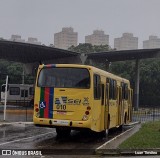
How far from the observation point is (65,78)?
17172 mm

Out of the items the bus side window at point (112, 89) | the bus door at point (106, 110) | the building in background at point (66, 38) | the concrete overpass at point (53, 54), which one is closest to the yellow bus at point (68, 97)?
the bus door at point (106, 110)

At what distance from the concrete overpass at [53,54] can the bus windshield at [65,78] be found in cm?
2593

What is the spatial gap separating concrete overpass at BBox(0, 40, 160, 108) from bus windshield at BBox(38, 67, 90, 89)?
25.9 m

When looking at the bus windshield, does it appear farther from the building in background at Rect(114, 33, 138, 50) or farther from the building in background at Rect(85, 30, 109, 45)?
the building in background at Rect(114, 33, 138, 50)

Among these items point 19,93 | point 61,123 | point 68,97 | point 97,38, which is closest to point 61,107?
point 68,97

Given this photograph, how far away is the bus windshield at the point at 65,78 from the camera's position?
55.7 ft

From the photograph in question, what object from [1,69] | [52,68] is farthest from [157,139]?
[1,69]

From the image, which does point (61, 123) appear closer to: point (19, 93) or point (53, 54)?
point (53, 54)

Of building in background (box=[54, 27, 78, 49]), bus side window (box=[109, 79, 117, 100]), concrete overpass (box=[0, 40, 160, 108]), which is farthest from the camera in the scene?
building in background (box=[54, 27, 78, 49])

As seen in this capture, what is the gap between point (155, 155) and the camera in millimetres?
13047

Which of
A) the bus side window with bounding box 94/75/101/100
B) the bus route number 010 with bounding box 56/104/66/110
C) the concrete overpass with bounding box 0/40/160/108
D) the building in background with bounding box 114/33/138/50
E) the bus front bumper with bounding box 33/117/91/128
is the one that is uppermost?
the building in background with bounding box 114/33/138/50

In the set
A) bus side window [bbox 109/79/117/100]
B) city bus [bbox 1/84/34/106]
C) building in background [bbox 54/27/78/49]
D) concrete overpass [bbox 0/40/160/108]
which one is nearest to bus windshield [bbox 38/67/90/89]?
bus side window [bbox 109/79/117/100]

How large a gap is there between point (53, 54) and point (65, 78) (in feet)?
111

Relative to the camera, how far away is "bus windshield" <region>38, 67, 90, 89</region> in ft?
55.7
